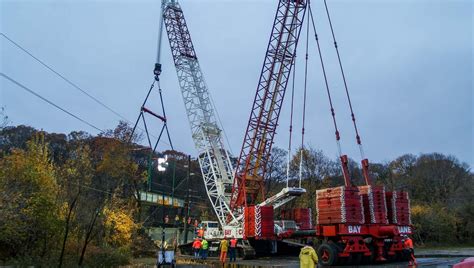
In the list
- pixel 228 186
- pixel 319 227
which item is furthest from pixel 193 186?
pixel 319 227

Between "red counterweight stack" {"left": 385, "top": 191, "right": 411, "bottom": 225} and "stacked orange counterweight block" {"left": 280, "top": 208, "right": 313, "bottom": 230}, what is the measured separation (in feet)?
30.1

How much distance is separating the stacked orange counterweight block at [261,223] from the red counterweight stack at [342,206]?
697 cm

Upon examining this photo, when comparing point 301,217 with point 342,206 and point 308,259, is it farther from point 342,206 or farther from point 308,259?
point 308,259

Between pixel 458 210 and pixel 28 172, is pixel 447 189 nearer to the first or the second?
pixel 458 210

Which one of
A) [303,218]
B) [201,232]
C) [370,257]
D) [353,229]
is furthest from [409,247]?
[201,232]

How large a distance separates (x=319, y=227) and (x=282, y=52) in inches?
619

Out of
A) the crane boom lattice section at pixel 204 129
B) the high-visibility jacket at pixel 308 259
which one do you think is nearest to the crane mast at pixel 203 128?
the crane boom lattice section at pixel 204 129

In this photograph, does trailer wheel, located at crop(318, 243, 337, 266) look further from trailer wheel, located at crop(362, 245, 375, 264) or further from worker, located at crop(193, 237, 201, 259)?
worker, located at crop(193, 237, 201, 259)

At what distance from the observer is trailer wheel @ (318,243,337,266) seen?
2175cm

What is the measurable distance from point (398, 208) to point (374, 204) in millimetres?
2043

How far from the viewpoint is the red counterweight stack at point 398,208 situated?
2383 cm

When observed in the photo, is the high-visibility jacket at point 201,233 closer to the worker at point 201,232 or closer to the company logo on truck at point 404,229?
the worker at point 201,232

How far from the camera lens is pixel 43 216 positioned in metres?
19.5

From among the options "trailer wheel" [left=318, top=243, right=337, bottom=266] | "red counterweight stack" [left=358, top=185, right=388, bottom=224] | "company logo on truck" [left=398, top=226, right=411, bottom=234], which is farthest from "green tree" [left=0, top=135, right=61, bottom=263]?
"company logo on truck" [left=398, top=226, right=411, bottom=234]
